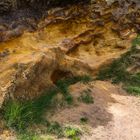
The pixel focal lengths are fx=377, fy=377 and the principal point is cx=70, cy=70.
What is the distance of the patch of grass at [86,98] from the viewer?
8227 millimetres

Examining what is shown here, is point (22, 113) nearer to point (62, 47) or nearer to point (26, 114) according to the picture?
point (26, 114)

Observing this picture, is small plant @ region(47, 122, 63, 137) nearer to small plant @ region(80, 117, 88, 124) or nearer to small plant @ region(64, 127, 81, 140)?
small plant @ region(64, 127, 81, 140)

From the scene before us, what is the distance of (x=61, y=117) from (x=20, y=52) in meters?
1.60

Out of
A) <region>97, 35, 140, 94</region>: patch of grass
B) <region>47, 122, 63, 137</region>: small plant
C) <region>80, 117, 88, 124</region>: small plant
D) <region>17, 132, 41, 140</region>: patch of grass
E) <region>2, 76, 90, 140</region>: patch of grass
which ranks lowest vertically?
<region>97, 35, 140, 94</region>: patch of grass

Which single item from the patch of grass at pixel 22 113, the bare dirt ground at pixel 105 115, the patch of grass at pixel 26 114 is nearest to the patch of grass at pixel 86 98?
the bare dirt ground at pixel 105 115

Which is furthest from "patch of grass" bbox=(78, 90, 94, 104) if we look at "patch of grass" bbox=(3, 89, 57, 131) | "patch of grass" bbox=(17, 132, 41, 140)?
"patch of grass" bbox=(17, 132, 41, 140)

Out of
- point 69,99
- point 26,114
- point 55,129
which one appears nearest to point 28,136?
point 26,114

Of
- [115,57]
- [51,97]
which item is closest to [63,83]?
[51,97]

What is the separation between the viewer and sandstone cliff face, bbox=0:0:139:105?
23.7 feet

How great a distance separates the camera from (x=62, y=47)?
348 inches

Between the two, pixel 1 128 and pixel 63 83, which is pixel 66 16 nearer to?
pixel 63 83

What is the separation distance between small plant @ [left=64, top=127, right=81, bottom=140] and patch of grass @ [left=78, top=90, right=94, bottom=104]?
125cm

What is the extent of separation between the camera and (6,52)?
7.66 meters

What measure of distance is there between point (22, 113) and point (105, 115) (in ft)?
6.18
